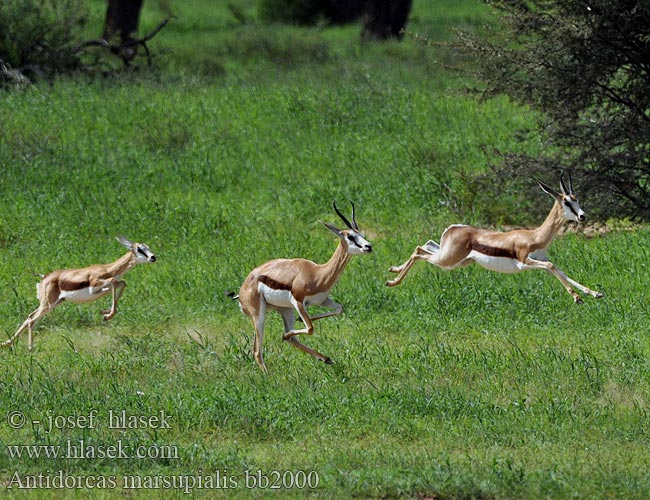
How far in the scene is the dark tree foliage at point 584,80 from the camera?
44.7 ft

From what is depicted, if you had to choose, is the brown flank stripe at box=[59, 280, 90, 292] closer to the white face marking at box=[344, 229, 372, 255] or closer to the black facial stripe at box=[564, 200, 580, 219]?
the white face marking at box=[344, 229, 372, 255]

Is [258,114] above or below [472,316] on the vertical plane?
below

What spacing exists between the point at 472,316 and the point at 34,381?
13.6ft

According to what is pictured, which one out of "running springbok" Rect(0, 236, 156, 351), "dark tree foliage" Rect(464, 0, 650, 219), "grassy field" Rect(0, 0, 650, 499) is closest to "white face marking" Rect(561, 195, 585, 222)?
"grassy field" Rect(0, 0, 650, 499)

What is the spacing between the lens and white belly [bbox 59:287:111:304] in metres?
9.49

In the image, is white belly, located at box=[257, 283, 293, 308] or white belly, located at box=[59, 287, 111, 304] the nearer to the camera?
white belly, located at box=[257, 283, 293, 308]

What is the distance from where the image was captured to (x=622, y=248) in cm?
1351

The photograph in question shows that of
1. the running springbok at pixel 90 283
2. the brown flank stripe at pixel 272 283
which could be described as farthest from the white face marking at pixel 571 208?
the running springbok at pixel 90 283

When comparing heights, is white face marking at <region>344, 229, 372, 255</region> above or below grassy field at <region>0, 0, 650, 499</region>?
above

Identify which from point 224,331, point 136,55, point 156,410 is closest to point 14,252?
point 224,331

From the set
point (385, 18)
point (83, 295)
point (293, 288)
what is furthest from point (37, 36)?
point (293, 288)

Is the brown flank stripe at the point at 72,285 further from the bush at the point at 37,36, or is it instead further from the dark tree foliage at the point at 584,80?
the bush at the point at 37,36

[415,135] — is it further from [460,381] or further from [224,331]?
[460,381]

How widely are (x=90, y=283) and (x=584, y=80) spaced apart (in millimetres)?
6485
